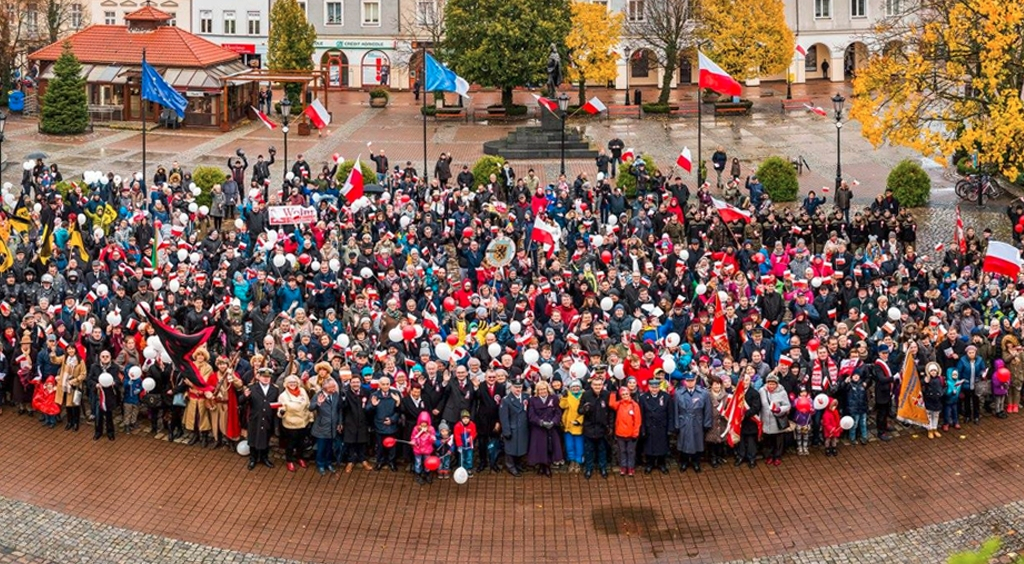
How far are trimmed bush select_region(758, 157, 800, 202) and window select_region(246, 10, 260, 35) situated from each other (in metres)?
44.3

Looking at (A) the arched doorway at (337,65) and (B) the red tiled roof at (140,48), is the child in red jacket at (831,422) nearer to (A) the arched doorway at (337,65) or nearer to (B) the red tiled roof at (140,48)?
(B) the red tiled roof at (140,48)

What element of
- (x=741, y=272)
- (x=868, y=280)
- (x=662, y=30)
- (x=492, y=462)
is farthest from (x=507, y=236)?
(x=662, y=30)

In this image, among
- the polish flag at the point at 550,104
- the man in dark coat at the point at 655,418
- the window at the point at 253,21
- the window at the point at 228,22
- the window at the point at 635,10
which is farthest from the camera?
the window at the point at 228,22

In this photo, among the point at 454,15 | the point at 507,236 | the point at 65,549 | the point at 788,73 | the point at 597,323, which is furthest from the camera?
the point at 788,73

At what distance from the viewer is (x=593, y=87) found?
70.9m

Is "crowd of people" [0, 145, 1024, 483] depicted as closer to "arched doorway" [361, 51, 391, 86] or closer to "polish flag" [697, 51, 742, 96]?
"polish flag" [697, 51, 742, 96]

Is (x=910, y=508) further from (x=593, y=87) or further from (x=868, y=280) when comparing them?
(x=593, y=87)

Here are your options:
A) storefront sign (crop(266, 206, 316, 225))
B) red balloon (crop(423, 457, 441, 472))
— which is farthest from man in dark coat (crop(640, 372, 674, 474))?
storefront sign (crop(266, 206, 316, 225))

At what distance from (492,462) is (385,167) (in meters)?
19.6

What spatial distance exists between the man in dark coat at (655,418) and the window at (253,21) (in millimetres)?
60115

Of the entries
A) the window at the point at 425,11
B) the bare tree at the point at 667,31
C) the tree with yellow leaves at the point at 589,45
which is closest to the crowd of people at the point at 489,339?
the tree with yellow leaves at the point at 589,45

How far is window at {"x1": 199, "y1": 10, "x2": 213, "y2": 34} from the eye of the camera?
74188 millimetres

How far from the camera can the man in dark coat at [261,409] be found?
1853 centimetres

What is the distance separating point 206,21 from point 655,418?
203ft
